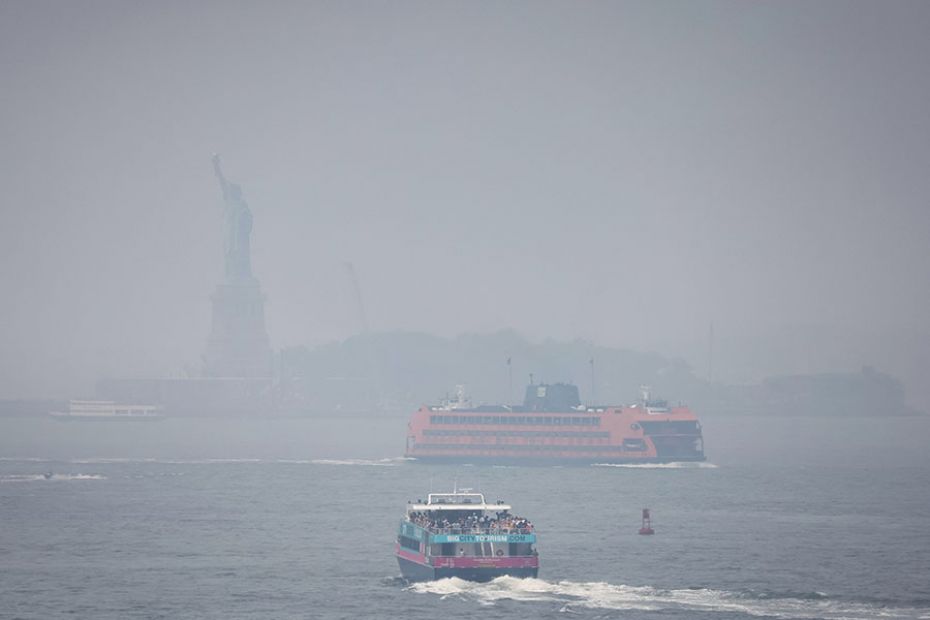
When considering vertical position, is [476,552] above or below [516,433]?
below

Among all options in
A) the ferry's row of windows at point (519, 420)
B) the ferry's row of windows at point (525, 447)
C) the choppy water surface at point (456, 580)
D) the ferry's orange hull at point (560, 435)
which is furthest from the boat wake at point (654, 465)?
the ferry's row of windows at point (519, 420)

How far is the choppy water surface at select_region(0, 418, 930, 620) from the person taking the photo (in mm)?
90938

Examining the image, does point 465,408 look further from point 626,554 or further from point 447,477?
point 626,554

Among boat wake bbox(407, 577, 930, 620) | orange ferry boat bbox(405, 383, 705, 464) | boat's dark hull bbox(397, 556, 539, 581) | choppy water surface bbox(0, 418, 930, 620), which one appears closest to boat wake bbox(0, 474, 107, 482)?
choppy water surface bbox(0, 418, 930, 620)

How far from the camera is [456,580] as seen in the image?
95.6 meters

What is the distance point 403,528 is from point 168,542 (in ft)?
76.4

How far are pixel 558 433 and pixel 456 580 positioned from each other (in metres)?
91.9

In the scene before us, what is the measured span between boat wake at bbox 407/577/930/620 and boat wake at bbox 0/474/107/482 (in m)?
85.9

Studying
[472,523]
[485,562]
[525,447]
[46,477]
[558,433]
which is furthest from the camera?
[525,447]

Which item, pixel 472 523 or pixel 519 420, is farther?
pixel 519 420

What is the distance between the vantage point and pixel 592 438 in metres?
186

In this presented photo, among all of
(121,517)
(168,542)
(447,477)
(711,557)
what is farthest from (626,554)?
(447,477)

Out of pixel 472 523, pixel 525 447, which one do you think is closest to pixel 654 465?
pixel 525 447

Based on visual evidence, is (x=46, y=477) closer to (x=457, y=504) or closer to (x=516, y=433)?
(x=516, y=433)
